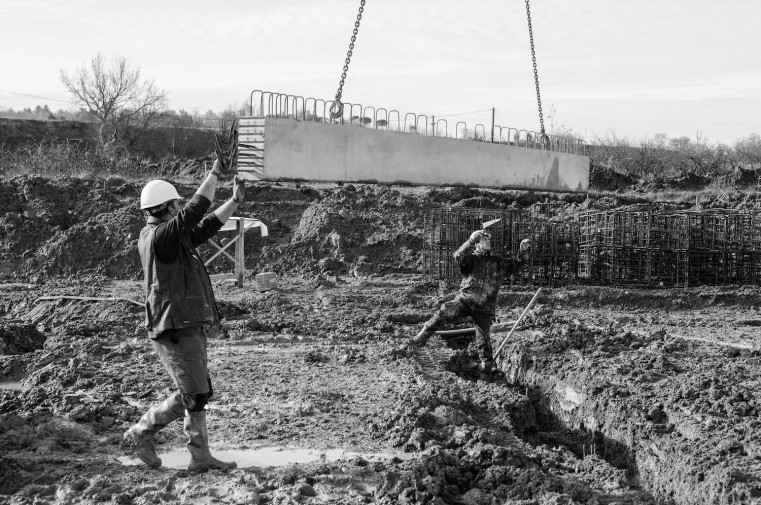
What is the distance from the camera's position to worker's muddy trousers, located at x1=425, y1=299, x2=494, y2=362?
9391 millimetres

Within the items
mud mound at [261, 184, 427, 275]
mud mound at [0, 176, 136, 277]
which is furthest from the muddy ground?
mud mound at [0, 176, 136, 277]

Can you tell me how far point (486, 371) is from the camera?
9.76m

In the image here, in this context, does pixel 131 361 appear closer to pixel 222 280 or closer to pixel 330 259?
pixel 222 280

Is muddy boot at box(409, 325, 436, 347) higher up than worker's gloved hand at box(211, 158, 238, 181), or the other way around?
worker's gloved hand at box(211, 158, 238, 181)

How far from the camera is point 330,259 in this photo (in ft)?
61.9

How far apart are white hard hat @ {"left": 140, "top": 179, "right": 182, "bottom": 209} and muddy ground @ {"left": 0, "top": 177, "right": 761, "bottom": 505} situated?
1755 mm

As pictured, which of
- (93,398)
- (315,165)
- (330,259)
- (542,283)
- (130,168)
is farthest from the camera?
(130,168)

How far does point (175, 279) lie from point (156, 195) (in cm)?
56

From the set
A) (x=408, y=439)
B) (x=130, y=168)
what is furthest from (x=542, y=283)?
(x=130, y=168)

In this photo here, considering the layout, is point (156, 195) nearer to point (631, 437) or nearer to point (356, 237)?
point (631, 437)

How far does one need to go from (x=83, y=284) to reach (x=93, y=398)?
1024cm

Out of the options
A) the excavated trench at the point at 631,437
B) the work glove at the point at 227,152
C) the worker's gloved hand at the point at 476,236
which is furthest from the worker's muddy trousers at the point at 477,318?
the work glove at the point at 227,152

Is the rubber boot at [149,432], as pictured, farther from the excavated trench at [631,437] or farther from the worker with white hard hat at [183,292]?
the excavated trench at [631,437]

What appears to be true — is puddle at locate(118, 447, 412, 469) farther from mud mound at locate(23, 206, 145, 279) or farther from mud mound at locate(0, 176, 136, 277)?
mud mound at locate(0, 176, 136, 277)
